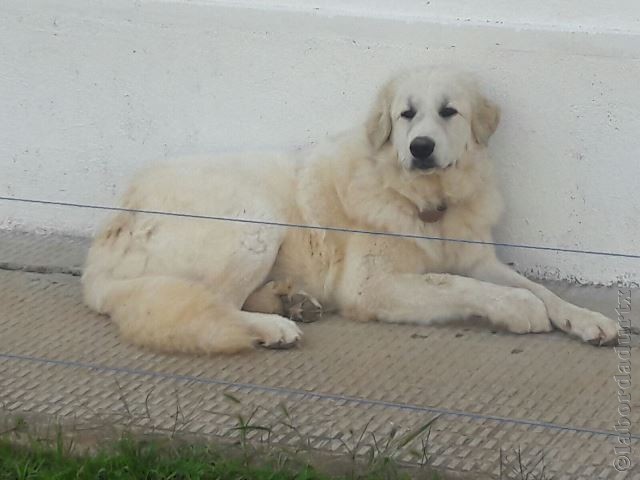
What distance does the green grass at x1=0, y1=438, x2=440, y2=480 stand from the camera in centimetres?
298

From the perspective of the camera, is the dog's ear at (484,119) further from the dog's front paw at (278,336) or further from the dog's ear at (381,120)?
the dog's front paw at (278,336)

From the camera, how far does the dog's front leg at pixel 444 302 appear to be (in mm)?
3775

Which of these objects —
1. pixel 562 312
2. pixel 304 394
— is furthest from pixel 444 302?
pixel 304 394

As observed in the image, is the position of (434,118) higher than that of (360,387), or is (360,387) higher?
(434,118)

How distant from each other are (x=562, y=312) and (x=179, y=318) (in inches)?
51.2

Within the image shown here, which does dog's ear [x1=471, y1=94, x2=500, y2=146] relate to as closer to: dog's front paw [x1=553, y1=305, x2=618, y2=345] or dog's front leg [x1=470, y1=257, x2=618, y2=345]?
dog's front leg [x1=470, y1=257, x2=618, y2=345]

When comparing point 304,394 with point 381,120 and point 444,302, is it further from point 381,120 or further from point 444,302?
point 381,120

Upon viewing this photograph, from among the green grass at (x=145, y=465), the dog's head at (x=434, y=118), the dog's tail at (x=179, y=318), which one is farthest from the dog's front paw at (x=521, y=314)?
the green grass at (x=145, y=465)

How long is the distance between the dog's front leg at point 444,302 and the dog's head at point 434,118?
0.41 meters

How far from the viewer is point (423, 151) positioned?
3789mm

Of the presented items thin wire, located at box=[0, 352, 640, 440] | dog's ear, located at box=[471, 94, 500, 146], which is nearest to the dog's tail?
thin wire, located at box=[0, 352, 640, 440]

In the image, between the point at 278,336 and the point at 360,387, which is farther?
the point at 278,336

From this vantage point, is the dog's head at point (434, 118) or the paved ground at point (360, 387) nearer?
the paved ground at point (360, 387)

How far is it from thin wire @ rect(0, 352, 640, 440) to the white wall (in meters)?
1.09
